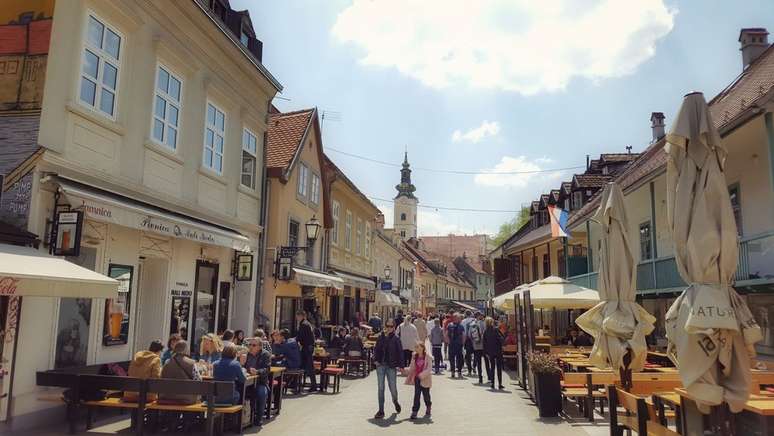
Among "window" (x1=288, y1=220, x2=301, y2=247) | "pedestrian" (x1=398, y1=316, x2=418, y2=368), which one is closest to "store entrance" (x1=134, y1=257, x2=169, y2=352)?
"pedestrian" (x1=398, y1=316, x2=418, y2=368)

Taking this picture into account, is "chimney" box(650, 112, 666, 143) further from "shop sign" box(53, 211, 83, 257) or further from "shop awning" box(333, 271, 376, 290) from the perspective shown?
"shop sign" box(53, 211, 83, 257)

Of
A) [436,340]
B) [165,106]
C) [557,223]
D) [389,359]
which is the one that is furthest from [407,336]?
[557,223]

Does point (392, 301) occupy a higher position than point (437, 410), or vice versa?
point (392, 301)

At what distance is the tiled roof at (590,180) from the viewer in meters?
27.8

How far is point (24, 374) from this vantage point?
26.0 ft

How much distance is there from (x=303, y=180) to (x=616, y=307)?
13.7 metres

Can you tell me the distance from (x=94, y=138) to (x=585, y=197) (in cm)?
2389

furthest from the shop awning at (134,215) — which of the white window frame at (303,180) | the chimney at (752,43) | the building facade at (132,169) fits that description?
the chimney at (752,43)

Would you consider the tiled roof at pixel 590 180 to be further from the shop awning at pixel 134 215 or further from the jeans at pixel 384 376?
the jeans at pixel 384 376

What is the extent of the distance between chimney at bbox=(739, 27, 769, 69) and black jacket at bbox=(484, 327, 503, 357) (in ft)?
42.7

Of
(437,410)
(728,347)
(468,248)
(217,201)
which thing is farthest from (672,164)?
(468,248)

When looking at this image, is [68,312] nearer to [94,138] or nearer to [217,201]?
[94,138]

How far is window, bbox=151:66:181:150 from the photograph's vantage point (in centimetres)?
1158

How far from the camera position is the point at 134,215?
9.62m
